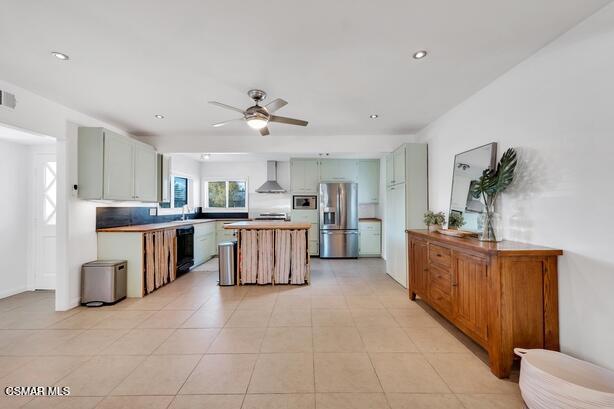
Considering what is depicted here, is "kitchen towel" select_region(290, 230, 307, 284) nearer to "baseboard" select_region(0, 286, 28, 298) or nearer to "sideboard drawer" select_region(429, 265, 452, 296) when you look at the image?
"sideboard drawer" select_region(429, 265, 452, 296)

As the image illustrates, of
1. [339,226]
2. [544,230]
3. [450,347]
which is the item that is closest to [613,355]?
[544,230]

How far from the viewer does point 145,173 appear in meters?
Result: 4.29

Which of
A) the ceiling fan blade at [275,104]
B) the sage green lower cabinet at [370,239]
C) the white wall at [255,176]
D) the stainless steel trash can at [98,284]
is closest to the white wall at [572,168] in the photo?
the ceiling fan blade at [275,104]

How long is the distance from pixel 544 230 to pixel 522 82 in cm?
129

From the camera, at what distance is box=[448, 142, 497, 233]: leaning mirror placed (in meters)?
2.67

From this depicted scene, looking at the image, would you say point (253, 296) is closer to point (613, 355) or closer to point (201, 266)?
point (201, 266)

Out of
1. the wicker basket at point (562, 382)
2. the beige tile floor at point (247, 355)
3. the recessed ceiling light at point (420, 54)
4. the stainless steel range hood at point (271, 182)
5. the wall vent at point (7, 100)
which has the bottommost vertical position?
the beige tile floor at point (247, 355)

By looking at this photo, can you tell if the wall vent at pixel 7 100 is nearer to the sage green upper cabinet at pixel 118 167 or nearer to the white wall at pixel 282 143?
the sage green upper cabinet at pixel 118 167

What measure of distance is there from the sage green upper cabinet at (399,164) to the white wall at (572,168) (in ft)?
5.48

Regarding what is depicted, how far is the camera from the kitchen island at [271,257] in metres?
4.22

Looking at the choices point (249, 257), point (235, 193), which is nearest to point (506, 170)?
point (249, 257)

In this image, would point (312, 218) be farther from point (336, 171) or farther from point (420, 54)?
point (420, 54)

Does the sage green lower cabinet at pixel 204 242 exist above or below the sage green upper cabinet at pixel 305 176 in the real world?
below

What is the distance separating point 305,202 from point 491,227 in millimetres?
4337
